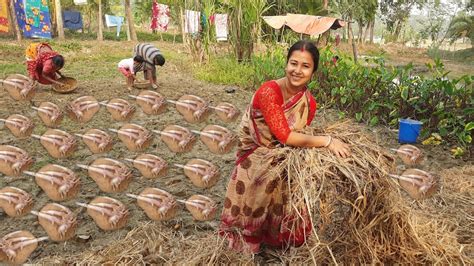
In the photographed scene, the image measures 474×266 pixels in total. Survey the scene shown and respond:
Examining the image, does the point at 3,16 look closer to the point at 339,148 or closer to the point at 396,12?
the point at 339,148

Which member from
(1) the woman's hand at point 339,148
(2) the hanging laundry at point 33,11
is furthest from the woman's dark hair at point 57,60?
(2) the hanging laundry at point 33,11

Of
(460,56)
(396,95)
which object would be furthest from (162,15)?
(460,56)

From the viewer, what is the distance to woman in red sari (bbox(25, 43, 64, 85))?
4.52 meters

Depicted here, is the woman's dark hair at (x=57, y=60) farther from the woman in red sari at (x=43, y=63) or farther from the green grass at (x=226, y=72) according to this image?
the green grass at (x=226, y=72)

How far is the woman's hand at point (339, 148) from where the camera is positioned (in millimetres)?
1666

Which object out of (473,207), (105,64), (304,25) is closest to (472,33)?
(304,25)

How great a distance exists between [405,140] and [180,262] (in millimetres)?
3032

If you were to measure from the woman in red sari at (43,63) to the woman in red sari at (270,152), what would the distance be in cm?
335

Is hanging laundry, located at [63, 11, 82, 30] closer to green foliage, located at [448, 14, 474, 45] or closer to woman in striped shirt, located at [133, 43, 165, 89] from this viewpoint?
woman in striped shirt, located at [133, 43, 165, 89]

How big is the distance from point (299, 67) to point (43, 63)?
3.79m

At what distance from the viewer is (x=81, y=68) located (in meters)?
7.29

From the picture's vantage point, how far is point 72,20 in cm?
1772

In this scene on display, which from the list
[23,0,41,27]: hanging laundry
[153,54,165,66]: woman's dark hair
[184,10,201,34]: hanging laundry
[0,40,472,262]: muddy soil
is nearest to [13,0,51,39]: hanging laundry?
[23,0,41,27]: hanging laundry

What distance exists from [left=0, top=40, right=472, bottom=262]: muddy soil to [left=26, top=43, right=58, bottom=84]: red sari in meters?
0.21
